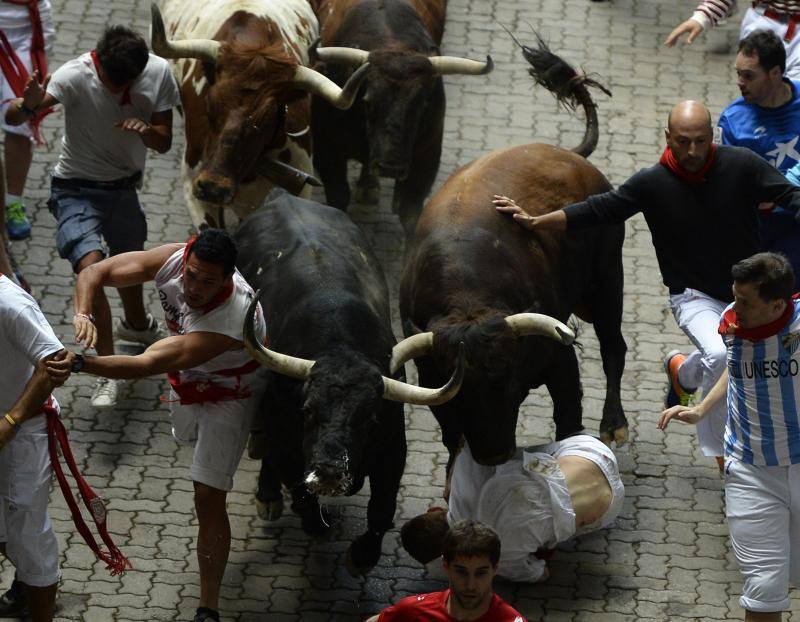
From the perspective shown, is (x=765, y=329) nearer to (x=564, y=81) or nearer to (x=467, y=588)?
(x=467, y=588)

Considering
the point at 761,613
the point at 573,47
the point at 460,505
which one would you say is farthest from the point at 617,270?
the point at 573,47

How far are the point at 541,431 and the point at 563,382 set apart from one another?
892mm

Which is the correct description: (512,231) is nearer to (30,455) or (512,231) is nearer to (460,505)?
(460,505)

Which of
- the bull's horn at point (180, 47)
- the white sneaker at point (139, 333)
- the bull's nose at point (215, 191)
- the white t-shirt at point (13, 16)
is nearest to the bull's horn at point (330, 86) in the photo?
the bull's horn at point (180, 47)

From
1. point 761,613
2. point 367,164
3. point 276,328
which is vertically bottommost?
point 761,613

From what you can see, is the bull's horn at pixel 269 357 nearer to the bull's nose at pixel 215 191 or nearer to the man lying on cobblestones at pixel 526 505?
the man lying on cobblestones at pixel 526 505

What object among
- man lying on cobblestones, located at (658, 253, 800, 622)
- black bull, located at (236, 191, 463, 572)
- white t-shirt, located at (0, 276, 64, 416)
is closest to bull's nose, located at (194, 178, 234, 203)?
black bull, located at (236, 191, 463, 572)

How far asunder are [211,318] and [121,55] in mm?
2366

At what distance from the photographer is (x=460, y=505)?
25.5 feet

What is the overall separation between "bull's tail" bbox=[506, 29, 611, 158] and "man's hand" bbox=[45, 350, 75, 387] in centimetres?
386

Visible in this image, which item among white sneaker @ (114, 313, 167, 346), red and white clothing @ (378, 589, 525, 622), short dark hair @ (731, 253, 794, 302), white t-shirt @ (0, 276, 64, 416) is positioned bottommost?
red and white clothing @ (378, 589, 525, 622)

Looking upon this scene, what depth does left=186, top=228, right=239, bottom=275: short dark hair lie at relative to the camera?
7129mm

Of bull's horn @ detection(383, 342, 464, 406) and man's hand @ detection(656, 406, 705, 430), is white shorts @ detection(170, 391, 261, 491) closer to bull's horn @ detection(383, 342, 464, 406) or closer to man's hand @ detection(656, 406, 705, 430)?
bull's horn @ detection(383, 342, 464, 406)

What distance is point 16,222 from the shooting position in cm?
1095
